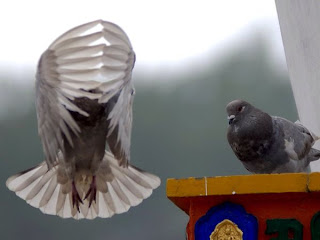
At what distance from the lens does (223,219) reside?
912cm

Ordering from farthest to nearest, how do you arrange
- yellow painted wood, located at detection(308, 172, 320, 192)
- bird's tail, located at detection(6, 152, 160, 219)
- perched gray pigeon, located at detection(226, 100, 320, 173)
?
1. bird's tail, located at detection(6, 152, 160, 219)
2. perched gray pigeon, located at detection(226, 100, 320, 173)
3. yellow painted wood, located at detection(308, 172, 320, 192)

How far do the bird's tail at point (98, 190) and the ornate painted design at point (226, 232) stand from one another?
75.6 inches

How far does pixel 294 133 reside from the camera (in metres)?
10.4

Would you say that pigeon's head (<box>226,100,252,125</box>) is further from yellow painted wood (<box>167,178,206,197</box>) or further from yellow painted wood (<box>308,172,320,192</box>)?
yellow painted wood (<box>308,172,320,192</box>)

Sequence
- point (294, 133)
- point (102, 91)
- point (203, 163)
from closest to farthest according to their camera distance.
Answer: point (102, 91) < point (294, 133) < point (203, 163)

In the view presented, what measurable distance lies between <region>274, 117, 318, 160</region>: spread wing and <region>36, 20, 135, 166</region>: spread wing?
122 cm

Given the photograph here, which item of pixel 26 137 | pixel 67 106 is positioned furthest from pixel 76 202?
pixel 26 137

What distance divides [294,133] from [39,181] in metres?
2.11

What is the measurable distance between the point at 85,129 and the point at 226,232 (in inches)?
67.2

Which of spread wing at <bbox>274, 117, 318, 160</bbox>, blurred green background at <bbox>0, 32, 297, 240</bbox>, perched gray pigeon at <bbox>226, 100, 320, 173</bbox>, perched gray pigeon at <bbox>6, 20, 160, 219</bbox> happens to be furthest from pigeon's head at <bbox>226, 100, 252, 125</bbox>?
blurred green background at <bbox>0, 32, 297, 240</bbox>

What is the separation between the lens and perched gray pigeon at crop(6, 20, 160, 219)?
9375 mm

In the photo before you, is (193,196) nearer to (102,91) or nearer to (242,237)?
(242,237)

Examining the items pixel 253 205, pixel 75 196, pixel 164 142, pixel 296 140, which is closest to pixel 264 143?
pixel 296 140

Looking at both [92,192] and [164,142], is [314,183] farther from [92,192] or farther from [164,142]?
[164,142]
